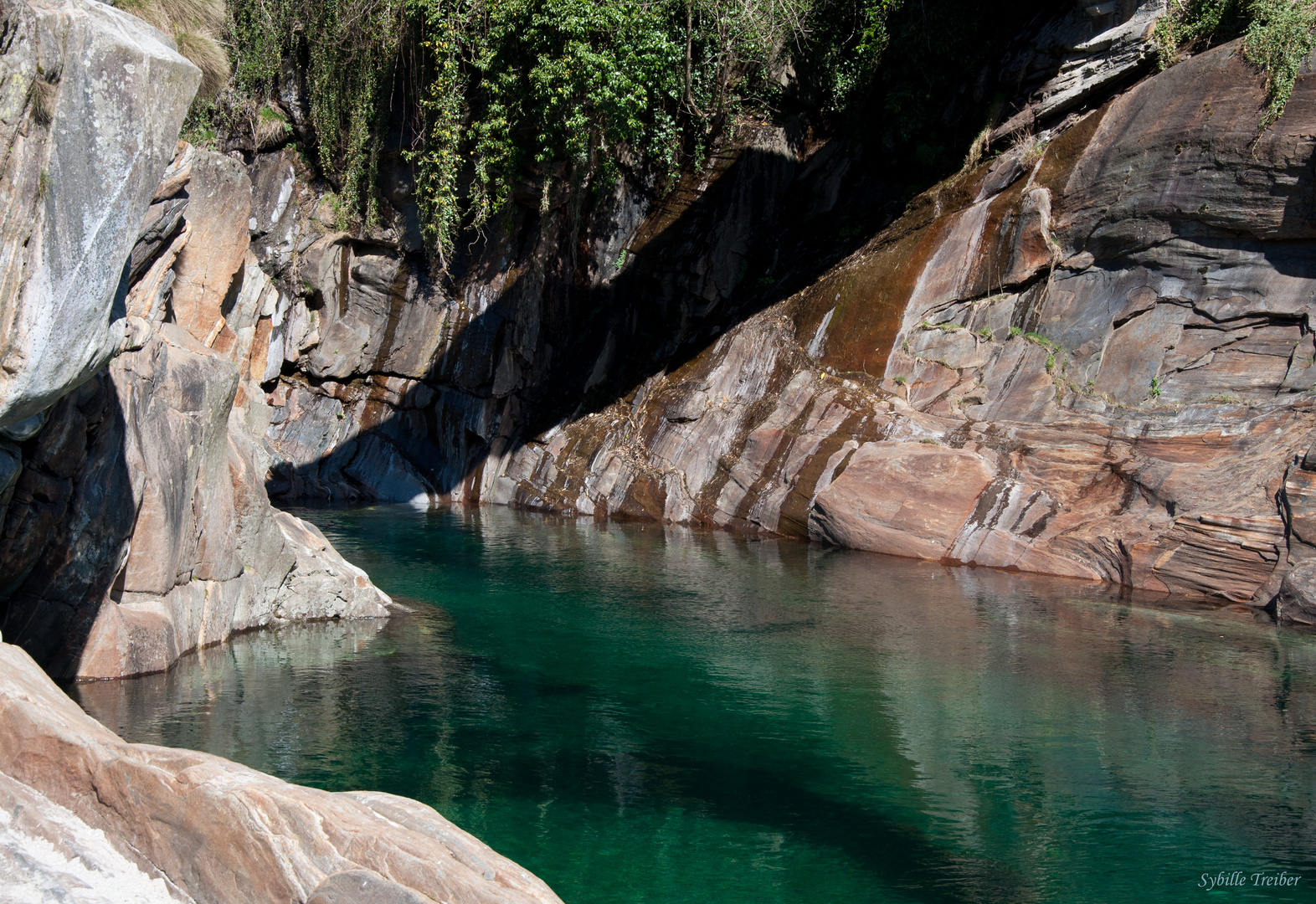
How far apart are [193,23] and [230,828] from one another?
1046cm

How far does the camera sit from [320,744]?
24.1ft

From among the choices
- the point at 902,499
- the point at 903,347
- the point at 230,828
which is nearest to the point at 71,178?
the point at 230,828

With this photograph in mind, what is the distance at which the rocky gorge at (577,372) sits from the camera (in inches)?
198

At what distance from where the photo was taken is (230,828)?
418 cm

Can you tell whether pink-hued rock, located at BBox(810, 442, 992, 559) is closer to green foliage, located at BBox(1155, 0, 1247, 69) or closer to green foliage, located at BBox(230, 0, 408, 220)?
green foliage, located at BBox(1155, 0, 1247, 69)

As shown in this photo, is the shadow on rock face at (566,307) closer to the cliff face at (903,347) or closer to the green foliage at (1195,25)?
the cliff face at (903,347)

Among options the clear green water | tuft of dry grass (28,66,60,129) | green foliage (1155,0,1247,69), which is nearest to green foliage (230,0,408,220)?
the clear green water

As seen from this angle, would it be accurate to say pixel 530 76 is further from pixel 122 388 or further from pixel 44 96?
pixel 44 96

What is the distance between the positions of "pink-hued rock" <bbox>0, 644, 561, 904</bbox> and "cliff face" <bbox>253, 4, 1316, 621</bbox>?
1117 cm

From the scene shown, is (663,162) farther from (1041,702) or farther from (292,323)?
(1041,702)

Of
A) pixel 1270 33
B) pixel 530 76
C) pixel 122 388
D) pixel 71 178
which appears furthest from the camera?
pixel 530 76

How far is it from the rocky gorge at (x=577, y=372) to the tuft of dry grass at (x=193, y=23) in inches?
45.3

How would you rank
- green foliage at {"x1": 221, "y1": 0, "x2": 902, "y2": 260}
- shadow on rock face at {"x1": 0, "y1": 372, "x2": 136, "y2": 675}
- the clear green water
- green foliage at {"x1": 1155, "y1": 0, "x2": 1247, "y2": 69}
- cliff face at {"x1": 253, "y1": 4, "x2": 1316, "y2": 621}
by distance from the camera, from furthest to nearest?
green foliage at {"x1": 221, "y1": 0, "x2": 902, "y2": 260} → green foliage at {"x1": 1155, "y1": 0, "x2": 1247, "y2": 69} → cliff face at {"x1": 253, "y1": 4, "x2": 1316, "y2": 621} → shadow on rock face at {"x1": 0, "y1": 372, "x2": 136, "y2": 675} → the clear green water

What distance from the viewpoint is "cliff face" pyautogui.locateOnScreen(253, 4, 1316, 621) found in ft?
46.2
